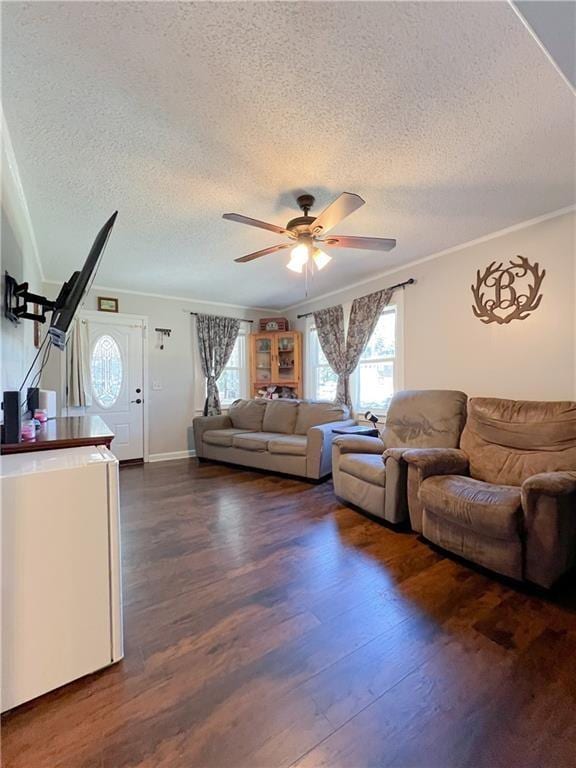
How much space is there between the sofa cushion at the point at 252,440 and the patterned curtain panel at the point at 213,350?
1.06 metres

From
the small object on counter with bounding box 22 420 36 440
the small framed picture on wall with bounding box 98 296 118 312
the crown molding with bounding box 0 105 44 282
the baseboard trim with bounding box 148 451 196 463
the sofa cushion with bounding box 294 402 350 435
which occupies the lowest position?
the baseboard trim with bounding box 148 451 196 463

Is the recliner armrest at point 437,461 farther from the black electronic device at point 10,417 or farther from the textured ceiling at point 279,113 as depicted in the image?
the black electronic device at point 10,417

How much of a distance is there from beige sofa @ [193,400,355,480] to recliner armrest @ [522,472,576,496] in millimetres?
2172

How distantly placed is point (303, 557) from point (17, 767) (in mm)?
1505

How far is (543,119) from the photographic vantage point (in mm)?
1675

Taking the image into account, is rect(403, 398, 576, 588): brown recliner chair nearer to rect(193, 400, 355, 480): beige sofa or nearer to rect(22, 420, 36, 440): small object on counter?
rect(193, 400, 355, 480): beige sofa

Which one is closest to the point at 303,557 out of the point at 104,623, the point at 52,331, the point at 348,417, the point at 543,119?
the point at 104,623

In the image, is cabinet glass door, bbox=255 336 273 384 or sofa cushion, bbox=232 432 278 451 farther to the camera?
cabinet glass door, bbox=255 336 273 384

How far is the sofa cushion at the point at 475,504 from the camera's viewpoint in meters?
1.84

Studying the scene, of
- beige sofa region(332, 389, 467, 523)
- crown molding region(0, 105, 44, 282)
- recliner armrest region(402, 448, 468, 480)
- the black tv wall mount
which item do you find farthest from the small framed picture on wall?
recliner armrest region(402, 448, 468, 480)

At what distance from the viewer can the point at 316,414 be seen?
4.45 meters

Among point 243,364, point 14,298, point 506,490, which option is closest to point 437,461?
point 506,490

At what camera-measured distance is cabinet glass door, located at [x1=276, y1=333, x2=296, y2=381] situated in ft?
17.9

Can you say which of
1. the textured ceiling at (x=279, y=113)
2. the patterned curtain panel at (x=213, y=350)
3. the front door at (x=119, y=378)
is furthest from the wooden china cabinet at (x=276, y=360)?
the textured ceiling at (x=279, y=113)
